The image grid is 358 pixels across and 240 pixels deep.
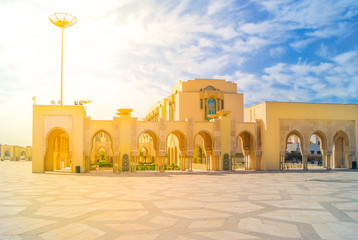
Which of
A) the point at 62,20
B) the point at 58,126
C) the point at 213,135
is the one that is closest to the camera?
the point at 58,126

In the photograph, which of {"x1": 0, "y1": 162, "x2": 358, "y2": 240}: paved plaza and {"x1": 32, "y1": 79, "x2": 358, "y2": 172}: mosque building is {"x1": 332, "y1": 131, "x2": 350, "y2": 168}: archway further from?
{"x1": 0, "y1": 162, "x2": 358, "y2": 240}: paved plaza

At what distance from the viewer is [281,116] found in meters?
29.6

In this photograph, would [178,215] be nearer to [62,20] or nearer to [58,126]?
[58,126]

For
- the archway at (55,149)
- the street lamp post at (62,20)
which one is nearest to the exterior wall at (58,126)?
the archway at (55,149)

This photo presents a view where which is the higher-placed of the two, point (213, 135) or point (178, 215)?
point (213, 135)

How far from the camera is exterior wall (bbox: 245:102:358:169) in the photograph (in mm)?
29125

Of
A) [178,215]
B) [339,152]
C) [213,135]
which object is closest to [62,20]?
[213,135]

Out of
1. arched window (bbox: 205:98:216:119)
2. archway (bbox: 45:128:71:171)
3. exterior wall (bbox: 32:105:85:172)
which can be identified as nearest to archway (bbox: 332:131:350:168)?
arched window (bbox: 205:98:216:119)

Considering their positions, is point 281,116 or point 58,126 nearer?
point 58,126

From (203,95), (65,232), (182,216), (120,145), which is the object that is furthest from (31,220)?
(203,95)

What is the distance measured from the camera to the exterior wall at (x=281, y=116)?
29125 millimetres

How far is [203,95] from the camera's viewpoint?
1634 inches

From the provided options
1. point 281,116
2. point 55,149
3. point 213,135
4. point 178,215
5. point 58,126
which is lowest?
point 178,215

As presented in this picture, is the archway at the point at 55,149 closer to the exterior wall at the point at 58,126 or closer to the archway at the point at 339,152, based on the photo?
the exterior wall at the point at 58,126
